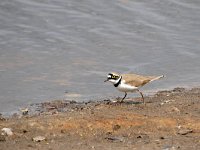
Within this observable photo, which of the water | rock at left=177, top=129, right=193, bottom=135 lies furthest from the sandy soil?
the water

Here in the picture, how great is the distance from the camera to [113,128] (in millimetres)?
10875

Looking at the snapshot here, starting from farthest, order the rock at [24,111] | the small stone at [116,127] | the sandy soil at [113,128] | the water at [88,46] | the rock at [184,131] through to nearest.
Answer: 1. the water at [88,46]
2. the rock at [24,111]
3. the small stone at [116,127]
4. the rock at [184,131]
5. the sandy soil at [113,128]

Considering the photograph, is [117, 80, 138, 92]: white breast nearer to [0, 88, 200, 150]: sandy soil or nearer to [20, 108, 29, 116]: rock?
[0, 88, 200, 150]: sandy soil

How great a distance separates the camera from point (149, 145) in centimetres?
995

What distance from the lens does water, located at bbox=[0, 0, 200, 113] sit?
15180 millimetres

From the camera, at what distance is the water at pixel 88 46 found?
1518 cm

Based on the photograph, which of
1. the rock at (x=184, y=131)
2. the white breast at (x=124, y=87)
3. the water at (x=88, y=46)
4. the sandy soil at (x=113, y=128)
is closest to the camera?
the sandy soil at (x=113, y=128)

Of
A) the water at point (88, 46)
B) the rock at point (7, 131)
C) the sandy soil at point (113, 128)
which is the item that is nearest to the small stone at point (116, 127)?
the sandy soil at point (113, 128)

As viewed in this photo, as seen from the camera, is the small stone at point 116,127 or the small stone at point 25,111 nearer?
the small stone at point 116,127

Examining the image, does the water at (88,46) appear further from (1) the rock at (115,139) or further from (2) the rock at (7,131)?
(1) the rock at (115,139)

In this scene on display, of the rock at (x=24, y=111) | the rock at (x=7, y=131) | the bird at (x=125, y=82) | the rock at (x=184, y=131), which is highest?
the bird at (x=125, y=82)

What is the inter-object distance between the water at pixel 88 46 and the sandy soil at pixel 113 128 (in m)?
2.32

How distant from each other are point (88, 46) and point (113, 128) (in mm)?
7438

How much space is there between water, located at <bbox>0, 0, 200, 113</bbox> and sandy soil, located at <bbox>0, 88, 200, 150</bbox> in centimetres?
232
